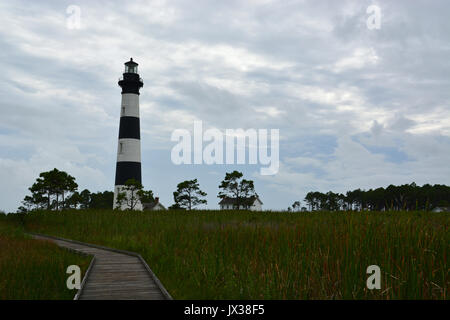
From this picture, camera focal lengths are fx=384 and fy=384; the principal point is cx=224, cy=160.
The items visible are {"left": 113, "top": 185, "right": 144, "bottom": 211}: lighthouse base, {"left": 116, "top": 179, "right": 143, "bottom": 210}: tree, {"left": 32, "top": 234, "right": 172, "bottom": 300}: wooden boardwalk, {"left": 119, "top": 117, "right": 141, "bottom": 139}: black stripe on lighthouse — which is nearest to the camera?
{"left": 32, "top": 234, "right": 172, "bottom": 300}: wooden boardwalk

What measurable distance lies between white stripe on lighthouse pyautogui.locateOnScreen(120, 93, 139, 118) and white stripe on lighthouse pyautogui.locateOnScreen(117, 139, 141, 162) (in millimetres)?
2347

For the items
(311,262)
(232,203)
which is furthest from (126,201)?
(311,262)

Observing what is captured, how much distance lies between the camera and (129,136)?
32.4 meters

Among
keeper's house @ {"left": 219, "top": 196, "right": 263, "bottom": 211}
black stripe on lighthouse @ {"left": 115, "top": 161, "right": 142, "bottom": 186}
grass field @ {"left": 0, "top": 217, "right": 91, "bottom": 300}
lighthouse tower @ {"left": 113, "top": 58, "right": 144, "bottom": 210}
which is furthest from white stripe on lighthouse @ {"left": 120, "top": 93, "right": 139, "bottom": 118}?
grass field @ {"left": 0, "top": 217, "right": 91, "bottom": 300}

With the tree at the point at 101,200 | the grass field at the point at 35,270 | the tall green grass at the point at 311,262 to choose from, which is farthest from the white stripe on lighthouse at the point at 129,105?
the tree at the point at 101,200

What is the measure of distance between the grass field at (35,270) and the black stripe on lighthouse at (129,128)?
2053 centimetres

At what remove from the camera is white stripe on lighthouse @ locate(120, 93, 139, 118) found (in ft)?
108

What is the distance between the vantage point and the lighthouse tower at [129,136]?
32438 mm

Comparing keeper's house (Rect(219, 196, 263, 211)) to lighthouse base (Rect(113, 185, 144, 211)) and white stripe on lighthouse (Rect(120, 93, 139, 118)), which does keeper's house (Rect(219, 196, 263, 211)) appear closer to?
lighthouse base (Rect(113, 185, 144, 211))

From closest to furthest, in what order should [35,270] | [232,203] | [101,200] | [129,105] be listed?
[35,270] → [129,105] → [232,203] → [101,200]

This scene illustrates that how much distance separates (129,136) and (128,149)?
1103 millimetres

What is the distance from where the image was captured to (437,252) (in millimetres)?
7133

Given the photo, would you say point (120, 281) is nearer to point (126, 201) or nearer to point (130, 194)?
point (130, 194)
